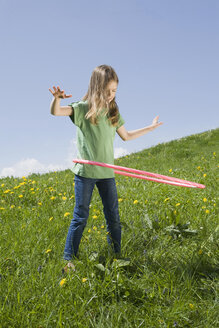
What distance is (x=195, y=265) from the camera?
328 centimetres

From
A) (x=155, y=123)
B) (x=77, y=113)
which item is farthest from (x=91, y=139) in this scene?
(x=155, y=123)

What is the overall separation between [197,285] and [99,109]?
6.44 ft

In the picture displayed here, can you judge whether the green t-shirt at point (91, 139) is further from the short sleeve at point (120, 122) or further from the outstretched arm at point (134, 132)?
the outstretched arm at point (134, 132)

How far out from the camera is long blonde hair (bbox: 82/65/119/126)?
329 centimetres

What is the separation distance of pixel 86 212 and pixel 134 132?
1131 millimetres

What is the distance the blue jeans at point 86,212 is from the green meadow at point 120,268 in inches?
5.3

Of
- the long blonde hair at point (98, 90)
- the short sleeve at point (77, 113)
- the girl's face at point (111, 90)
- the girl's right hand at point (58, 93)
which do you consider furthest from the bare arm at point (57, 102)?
the girl's face at point (111, 90)

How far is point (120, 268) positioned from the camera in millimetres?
3111

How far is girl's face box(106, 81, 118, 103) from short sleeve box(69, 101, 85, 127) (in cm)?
30

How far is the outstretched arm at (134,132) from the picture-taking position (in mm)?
3729

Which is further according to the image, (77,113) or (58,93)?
(77,113)

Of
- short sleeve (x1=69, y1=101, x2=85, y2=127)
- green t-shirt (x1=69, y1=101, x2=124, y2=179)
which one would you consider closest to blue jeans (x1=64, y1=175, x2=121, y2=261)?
green t-shirt (x1=69, y1=101, x2=124, y2=179)

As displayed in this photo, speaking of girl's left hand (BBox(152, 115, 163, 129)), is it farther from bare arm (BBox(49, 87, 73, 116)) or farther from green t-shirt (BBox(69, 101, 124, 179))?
bare arm (BBox(49, 87, 73, 116))

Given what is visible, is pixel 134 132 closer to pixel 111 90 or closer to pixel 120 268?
pixel 111 90
